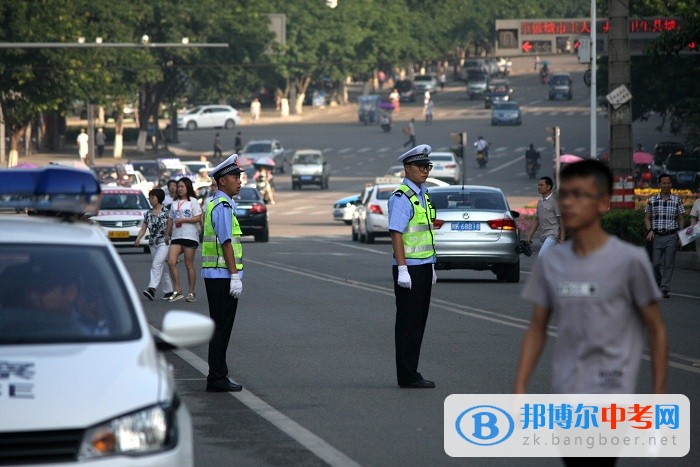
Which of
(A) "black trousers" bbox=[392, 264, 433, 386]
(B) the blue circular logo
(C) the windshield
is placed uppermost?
(A) "black trousers" bbox=[392, 264, 433, 386]

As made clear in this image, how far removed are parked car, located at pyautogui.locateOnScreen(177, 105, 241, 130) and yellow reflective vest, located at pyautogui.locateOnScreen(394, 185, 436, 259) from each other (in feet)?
297

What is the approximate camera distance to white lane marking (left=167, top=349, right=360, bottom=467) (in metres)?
8.98

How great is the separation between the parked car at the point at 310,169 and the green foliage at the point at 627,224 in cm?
3851

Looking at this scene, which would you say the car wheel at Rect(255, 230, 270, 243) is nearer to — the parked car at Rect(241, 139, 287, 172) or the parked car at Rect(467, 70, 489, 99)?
the parked car at Rect(241, 139, 287, 172)

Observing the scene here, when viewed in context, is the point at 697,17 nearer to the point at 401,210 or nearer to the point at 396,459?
the point at 401,210

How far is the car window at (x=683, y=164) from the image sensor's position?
53500 millimetres

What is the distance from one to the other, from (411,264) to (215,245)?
160cm

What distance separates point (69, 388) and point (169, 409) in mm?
A: 433

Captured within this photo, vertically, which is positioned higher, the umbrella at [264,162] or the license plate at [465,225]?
the license plate at [465,225]

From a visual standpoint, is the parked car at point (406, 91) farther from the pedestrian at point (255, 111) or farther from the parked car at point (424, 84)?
the pedestrian at point (255, 111)

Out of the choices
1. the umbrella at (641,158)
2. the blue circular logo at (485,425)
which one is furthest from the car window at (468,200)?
the umbrella at (641,158)

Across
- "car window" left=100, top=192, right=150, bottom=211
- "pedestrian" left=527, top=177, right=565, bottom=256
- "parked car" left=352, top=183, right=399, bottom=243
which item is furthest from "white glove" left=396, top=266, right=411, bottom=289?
"parked car" left=352, top=183, right=399, bottom=243

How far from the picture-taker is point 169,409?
20.8 ft

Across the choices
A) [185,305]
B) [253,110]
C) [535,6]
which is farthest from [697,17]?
[535,6]
